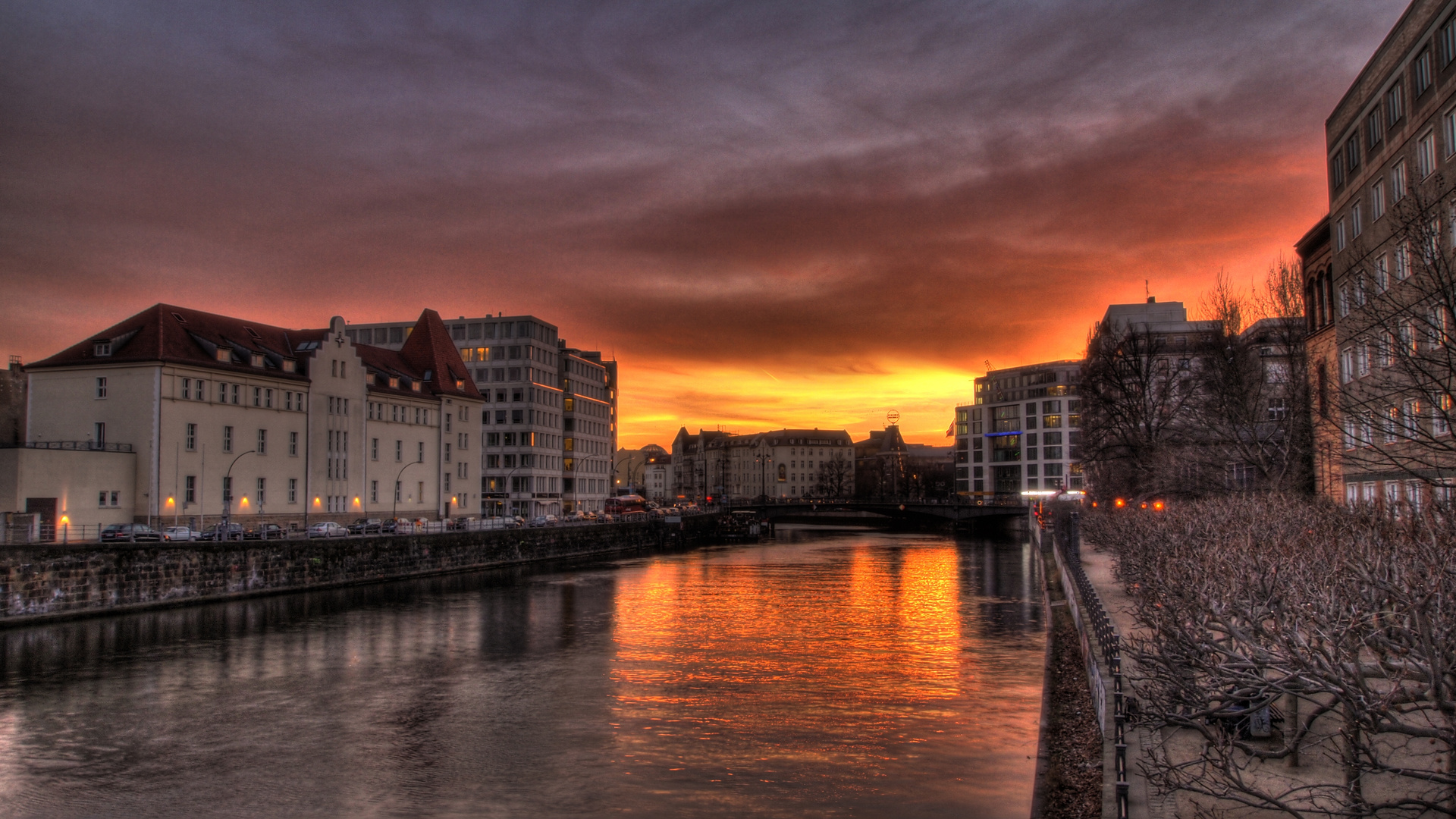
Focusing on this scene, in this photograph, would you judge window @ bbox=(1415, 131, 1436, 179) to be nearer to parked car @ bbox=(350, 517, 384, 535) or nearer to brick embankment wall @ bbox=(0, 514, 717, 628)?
brick embankment wall @ bbox=(0, 514, 717, 628)

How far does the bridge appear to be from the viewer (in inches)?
4983

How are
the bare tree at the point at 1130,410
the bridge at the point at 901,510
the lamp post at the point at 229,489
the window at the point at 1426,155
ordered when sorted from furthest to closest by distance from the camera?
the bridge at the point at 901,510
the lamp post at the point at 229,489
the bare tree at the point at 1130,410
the window at the point at 1426,155

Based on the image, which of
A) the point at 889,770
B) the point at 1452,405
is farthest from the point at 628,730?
the point at 1452,405

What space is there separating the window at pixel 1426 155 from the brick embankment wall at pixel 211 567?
5393cm

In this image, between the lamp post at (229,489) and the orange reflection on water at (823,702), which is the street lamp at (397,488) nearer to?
the lamp post at (229,489)

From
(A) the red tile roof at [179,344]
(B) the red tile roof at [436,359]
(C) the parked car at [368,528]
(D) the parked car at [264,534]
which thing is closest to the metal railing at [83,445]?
(A) the red tile roof at [179,344]

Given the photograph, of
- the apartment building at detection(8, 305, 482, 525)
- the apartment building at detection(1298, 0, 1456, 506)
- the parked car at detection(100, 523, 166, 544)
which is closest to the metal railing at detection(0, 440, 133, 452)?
the apartment building at detection(8, 305, 482, 525)

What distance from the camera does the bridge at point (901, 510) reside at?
4983 inches

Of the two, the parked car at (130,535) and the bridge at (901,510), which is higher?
the parked car at (130,535)

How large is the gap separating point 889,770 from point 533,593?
39548mm

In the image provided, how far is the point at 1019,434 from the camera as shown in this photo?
573 ft

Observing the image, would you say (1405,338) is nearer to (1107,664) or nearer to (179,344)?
(1107,664)

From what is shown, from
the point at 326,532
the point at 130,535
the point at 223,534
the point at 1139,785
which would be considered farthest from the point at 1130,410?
the point at 130,535

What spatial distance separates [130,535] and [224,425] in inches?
708
